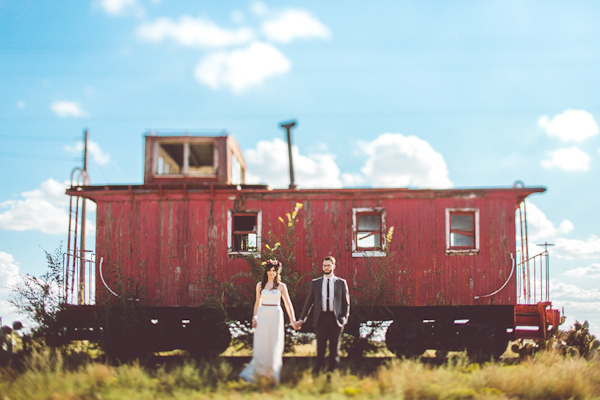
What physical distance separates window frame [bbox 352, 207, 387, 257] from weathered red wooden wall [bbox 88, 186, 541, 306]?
11 cm

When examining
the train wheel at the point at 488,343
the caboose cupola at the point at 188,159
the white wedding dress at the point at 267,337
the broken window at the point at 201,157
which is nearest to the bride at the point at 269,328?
the white wedding dress at the point at 267,337

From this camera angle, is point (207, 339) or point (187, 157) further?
point (187, 157)

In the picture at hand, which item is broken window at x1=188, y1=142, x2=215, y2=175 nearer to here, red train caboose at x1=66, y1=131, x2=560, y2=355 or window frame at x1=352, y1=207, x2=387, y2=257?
red train caboose at x1=66, y1=131, x2=560, y2=355

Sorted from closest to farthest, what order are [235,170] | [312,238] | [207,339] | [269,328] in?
[269,328]
[207,339]
[312,238]
[235,170]

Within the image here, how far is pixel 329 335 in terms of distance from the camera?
32.4 ft

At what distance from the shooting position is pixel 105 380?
952 cm

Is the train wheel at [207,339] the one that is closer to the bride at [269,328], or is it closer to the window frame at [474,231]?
the bride at [269,328]

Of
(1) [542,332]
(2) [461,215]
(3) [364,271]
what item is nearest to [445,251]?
(2) [461,215]

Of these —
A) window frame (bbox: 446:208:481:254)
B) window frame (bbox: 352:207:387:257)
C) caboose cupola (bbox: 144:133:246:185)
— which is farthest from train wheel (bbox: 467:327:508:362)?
caboose cupola (bbox: 144:133:246:185)

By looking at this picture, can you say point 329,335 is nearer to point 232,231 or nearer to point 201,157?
point 232,231

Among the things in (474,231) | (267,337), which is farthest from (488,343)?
(267,337)

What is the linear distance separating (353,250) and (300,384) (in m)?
5.59

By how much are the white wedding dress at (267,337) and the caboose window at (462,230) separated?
6162 mm

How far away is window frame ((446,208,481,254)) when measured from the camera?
47.0ft
